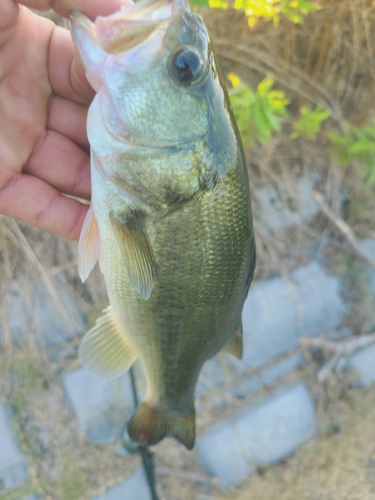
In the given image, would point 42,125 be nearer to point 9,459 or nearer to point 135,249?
point 135,249

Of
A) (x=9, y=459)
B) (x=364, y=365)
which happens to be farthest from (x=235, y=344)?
(x=364, y=365)

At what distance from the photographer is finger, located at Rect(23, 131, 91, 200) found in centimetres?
116

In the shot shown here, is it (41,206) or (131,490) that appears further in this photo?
(131,490)

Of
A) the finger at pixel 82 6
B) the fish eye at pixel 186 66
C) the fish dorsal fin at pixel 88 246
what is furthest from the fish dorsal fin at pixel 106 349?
the finger at pixel 82 6

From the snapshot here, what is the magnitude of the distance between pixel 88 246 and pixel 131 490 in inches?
60.2

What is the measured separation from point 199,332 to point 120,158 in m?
0.53

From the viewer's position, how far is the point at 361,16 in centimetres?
203

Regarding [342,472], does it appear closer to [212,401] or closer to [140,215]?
[212,401]

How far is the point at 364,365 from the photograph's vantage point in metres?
2.41

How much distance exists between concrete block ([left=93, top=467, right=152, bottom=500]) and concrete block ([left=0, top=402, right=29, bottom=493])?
1.29ft

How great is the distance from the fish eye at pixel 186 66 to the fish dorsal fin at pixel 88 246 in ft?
1.33

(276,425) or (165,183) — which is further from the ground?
(165,183)

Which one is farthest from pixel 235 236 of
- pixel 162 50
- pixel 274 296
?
pixel 274 296

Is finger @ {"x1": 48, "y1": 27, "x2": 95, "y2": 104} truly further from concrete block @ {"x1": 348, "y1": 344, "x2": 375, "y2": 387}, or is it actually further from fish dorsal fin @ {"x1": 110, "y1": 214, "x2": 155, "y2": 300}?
concrete block @ {"x1": 348, "y1": 344, "x2": 375, "y2": 387}
